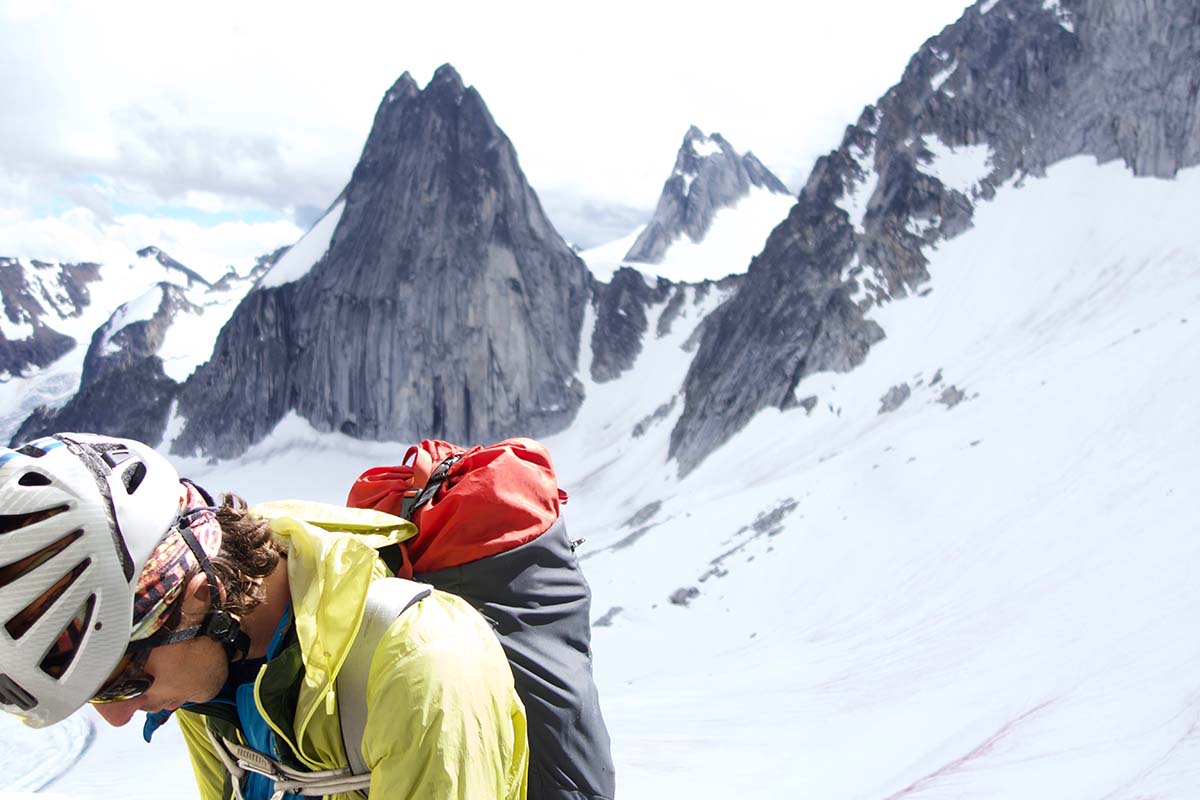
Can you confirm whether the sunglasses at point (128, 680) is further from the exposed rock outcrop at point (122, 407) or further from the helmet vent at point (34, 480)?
the exposed rock outcrop at point (122, 407)

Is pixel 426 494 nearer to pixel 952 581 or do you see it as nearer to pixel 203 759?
pixel 203 759

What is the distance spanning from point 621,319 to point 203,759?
297 feet

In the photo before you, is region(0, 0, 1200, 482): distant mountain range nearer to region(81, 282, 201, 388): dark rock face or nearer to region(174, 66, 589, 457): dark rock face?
region(174, 66, 589, 457): dark rock face

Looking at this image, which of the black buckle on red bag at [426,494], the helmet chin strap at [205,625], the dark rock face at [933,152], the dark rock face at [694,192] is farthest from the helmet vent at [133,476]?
the dark rock face at [694,192]

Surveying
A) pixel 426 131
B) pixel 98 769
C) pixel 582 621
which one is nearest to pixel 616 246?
pixel 426 131

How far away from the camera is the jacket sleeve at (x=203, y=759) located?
9.38ft

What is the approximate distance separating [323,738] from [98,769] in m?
22.9

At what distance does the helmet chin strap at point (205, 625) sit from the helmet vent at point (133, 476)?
0.58 ft

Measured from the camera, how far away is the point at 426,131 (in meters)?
89.2

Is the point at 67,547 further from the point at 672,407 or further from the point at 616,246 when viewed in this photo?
the point at 616,246

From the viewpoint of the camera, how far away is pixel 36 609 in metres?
2.25

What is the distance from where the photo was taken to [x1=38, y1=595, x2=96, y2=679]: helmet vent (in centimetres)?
229

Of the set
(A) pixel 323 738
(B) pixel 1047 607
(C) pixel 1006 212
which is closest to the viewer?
(A) pixel 323 738

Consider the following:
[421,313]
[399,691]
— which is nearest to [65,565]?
[399,691]
